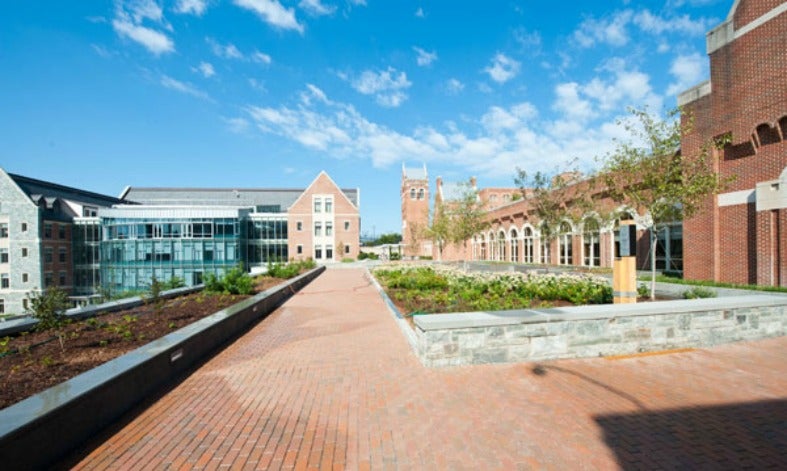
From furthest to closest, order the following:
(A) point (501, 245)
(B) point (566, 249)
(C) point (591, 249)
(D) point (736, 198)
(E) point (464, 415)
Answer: (A) point (501, 245) < (B) point (566, 249) < (C) point (591, 249) < (D) point (736, 198) < (E) point (464, 415)

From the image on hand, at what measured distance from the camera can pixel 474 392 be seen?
4914 mm

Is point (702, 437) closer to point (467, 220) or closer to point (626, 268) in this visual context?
point (626, 268)

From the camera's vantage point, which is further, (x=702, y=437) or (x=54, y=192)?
(x=54, y=192)

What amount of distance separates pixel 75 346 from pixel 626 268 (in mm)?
10469

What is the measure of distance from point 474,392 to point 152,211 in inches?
1985

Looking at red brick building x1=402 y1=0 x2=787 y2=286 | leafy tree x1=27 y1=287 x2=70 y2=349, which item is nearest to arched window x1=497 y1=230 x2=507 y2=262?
red brick building x1=402 y1=0 x2=787 y2=286

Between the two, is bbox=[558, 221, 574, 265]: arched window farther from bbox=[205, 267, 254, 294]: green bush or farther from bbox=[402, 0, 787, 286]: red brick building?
bbox=[205, 267, 254, 294]: green bush

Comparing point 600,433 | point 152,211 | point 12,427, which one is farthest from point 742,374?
point 152,211

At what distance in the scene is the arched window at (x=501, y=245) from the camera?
1547 inches

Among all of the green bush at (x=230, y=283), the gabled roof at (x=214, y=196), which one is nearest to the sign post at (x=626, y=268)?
the green bush at (x=230, y=283)

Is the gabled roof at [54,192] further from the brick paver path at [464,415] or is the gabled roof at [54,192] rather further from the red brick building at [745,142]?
the red brick building at [745,142]

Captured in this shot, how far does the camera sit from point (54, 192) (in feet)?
166

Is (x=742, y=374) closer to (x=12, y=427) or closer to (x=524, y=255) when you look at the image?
(x=12, y=427)

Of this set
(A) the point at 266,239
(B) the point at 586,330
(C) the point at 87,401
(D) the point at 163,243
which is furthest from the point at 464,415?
(A) the point at 266,239
